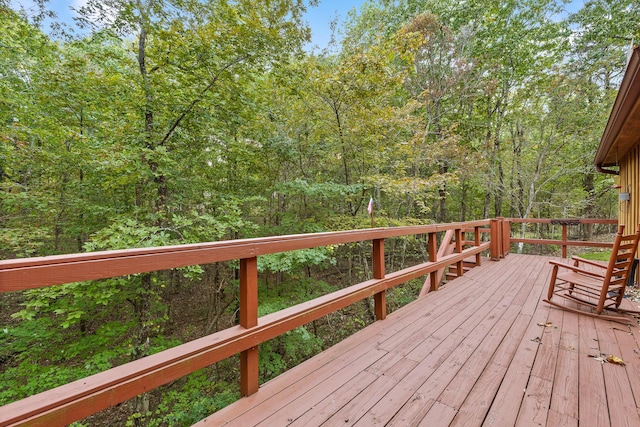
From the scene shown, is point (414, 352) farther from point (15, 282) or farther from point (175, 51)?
point (175, 51)

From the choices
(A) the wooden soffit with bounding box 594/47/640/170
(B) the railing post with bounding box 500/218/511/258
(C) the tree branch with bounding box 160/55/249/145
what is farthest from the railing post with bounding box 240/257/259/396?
(B) the railing post with bounding box 500/218/511/258

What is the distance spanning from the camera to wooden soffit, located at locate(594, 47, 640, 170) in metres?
2.11

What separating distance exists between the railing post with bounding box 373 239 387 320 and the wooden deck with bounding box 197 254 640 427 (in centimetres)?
10

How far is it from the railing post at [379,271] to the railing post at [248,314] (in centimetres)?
137

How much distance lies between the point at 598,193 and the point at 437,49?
846cm

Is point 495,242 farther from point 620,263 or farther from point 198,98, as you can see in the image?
point 198,98

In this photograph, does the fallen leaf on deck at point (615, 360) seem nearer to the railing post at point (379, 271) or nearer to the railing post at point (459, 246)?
the railing post at point (379, 271)

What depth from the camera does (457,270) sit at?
15.1 feet

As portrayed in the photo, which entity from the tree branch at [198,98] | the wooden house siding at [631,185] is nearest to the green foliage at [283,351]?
the tree branch at [198,98]

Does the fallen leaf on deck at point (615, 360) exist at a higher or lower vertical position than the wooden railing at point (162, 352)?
lower

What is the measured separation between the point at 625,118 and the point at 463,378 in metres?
Answer: 3.39

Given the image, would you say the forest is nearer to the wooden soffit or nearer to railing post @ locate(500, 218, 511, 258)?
railing post @ locate(500, 218, 511, 258)

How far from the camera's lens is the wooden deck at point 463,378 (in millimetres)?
1441

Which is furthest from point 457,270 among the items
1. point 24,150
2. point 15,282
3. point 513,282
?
point 24,150
